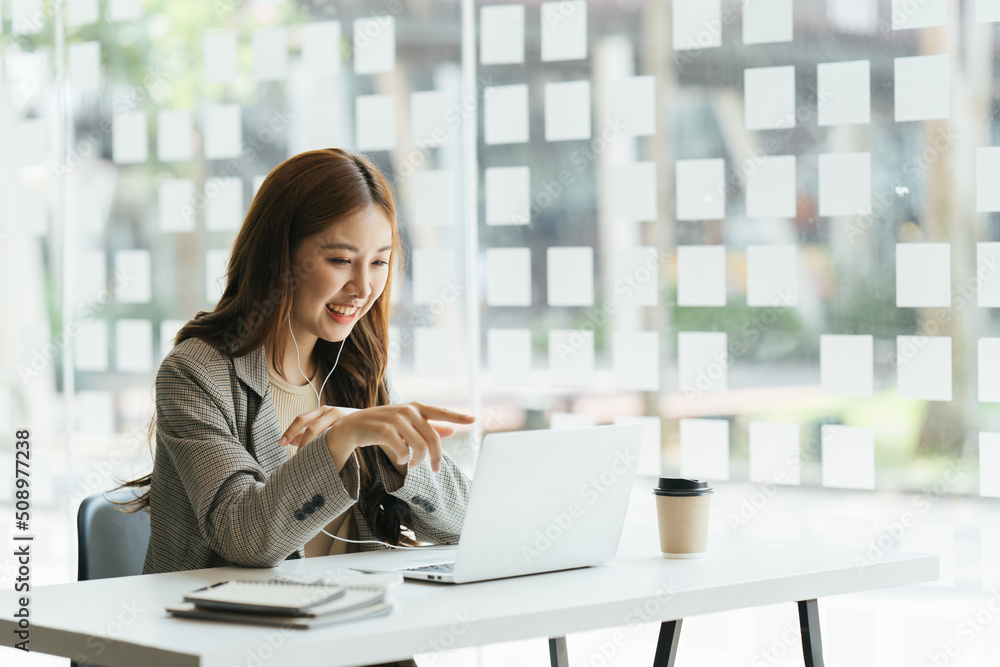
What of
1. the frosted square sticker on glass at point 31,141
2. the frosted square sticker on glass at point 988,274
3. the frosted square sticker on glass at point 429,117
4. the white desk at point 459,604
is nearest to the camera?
the white desk at point 459,604

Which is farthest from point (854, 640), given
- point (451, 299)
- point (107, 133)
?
point (107, 133)

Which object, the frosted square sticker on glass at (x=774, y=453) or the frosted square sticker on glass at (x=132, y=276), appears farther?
the frosted square sticker on glass at (x=132, y=276)

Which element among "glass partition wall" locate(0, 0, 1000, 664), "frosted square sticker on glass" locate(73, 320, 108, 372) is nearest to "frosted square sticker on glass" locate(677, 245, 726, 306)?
"glass partition wall" locate(0, 0, 1000, 664)

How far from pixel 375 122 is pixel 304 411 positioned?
1.55m

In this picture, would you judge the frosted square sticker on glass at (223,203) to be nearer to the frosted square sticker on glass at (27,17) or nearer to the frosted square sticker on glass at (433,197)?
the frosted square sticker on glass at (433,197)

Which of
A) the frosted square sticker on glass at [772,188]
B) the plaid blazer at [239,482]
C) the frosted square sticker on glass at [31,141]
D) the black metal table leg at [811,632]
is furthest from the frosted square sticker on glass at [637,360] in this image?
the frosted square sticker on glass at [31,141]

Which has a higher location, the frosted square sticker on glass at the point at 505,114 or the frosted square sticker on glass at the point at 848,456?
the frosted square sticker on glass at the point at 505,114

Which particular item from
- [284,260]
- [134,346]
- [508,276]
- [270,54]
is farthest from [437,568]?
[134,346]

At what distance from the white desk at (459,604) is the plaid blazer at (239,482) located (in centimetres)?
7

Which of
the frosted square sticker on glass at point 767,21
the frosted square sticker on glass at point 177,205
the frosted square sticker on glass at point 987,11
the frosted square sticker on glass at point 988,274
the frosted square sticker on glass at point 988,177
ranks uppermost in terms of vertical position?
the frosted square sticker on glass at point 767,21

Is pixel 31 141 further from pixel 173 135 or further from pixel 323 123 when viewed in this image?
pixel 323 123

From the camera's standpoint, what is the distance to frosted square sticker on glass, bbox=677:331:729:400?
108 inches

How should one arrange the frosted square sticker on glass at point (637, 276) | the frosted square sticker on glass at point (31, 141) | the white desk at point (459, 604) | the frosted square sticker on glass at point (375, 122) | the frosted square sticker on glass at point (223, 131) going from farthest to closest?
the frosted square sticker on glass at point (31, 141), the frosted square sticker on glass at point (223, 131), the frosted square sticker on glass at point (375, 122), the frosted square sticker on glass at point (637, 276), the white desk at point (459, 604)

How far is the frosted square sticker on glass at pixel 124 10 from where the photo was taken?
3746 mm
